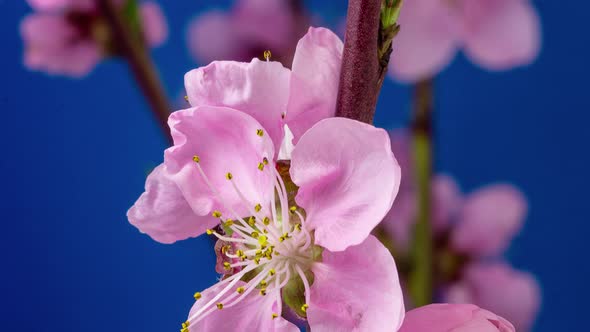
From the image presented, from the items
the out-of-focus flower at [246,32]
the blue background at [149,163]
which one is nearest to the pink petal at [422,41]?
the out-of-focus flower at [246,32]

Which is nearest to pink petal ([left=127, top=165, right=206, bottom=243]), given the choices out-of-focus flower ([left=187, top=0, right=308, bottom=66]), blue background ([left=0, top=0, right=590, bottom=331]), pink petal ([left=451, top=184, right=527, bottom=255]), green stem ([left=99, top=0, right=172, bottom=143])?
green stem ([left=99, top=0, right=172, bottom=143])

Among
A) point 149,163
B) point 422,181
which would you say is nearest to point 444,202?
point 422,181

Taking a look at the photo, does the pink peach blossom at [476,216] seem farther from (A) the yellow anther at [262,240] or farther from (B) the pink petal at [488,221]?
(A) the yellow anther at [262,240]

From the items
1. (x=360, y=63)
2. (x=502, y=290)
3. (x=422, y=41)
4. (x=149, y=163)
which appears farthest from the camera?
(x=149, y=163)

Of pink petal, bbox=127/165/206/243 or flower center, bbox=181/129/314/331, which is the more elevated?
pink petal, bbox=127/165/206/243

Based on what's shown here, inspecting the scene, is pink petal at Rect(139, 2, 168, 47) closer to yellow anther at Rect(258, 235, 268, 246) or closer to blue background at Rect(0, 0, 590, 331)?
blue background at Rect(0, 0, 590, 331)

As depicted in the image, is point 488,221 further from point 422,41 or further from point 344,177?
point 344,177

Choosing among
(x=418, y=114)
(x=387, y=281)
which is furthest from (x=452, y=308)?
(x=418, y=114)

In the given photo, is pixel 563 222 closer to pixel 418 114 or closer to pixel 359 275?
pixel 418 114
